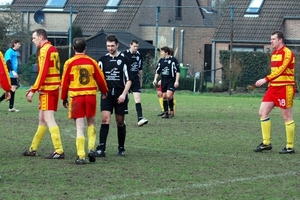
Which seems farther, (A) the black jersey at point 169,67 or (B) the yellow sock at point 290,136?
(A) the black jersey at point 169,67

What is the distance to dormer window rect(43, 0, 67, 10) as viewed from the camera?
149 feet

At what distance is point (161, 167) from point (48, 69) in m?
2.23

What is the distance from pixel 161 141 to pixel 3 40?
24142 mm

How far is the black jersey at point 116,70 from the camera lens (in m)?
12.6

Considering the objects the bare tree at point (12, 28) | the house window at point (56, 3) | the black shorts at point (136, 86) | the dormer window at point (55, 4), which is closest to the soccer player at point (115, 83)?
the black shorts at point (136, 86)

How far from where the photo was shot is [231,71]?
34062 millimetres

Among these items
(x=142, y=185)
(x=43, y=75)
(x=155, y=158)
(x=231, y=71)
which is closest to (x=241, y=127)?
(x=155, y=158)

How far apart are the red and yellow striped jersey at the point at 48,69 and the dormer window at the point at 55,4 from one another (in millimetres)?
33740

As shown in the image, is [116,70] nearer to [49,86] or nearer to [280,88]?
[49,86]

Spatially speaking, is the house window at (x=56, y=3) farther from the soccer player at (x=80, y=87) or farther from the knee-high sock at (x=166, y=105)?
the soccer player at (x=80, y=87)

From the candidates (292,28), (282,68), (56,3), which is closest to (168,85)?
(282,68)

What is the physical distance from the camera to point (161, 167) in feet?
37.1

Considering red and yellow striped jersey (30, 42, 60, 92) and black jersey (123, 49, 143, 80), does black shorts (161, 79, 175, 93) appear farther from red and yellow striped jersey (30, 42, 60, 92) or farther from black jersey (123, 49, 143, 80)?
red and yellow striped jersey (30, 42, 60, 92)

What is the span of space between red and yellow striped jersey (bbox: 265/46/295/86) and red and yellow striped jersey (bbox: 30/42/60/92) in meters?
3.54
